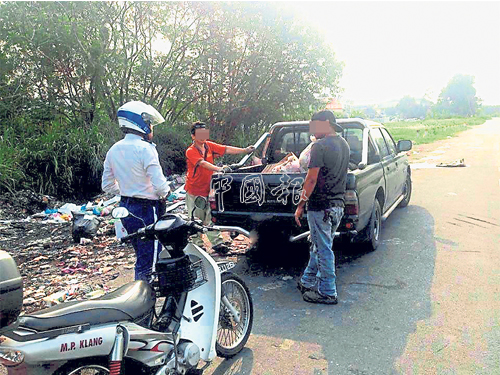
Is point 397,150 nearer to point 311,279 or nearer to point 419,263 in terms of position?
point 419,263

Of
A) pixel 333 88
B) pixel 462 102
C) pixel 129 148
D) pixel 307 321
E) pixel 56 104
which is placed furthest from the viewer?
pixel 462 102

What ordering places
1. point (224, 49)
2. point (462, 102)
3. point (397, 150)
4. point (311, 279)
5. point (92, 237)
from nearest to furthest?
1. point (311, 279)
2. point (92, 237)
3. point (397, 150)
4. point (224, 49)
5. point (462, 102)

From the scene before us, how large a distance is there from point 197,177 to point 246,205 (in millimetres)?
864

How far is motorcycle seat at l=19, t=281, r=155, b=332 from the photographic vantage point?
2221 millimetres

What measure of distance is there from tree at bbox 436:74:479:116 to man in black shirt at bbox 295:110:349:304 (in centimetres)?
13637

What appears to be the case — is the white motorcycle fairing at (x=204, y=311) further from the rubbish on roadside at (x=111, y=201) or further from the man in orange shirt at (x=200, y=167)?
the rubbish on roadside at (x=111, y=201)

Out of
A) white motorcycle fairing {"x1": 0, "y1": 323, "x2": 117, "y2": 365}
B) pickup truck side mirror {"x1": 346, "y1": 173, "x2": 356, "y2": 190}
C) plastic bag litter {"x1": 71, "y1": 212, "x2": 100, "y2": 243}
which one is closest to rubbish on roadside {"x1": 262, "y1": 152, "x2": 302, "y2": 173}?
pickup truck side mirror {"x1": 346, "y1": 173, "x2": 356, "y2": 190}

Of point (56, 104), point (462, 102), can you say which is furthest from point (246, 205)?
point (462, 102)

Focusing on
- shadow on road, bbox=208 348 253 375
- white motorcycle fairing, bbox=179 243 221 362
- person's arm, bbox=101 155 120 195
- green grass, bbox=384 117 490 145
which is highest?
person's arm, bbox=101 155 120 195

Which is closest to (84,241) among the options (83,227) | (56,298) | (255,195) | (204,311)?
(83,227)

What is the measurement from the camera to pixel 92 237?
704 centimetres

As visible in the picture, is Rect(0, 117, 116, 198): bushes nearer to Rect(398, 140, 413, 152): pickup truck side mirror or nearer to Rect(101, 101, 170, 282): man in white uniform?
Rect(101, 101, 170, 282): man in white uniform

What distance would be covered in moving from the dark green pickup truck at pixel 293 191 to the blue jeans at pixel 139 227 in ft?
5.39

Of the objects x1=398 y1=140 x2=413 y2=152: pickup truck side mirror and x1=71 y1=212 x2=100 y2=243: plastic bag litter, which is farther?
x1=398 y1=140 x2=413 y2=152: pickup truck side mirror
